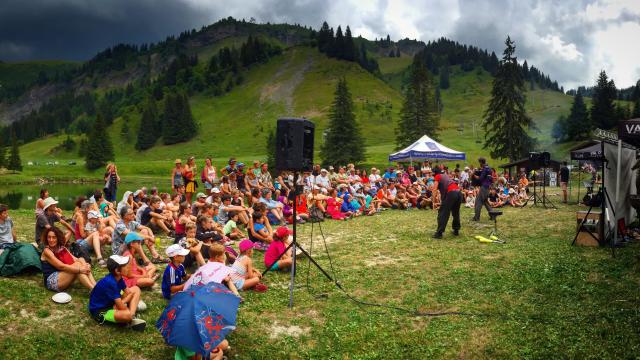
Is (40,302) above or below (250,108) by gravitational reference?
below

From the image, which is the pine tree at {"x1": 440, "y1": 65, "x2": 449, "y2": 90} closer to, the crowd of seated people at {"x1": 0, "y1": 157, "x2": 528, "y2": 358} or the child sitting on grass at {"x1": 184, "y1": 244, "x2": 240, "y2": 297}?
the crowd of seated people at {"x1": 0, "y1": 157, "x2": 528, "y2": 358}

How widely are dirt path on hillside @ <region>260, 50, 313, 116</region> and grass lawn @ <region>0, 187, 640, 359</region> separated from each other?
123906mm

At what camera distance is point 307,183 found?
19578 mm

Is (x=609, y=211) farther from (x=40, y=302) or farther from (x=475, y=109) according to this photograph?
Result: (x=475, y=109)

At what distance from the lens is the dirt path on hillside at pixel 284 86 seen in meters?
142

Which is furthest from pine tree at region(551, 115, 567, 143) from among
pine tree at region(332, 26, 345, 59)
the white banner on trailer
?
pine tree at region(332, 26, 345, 59)

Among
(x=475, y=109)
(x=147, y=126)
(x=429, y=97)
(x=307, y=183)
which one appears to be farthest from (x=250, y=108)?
(x=307, y=183)

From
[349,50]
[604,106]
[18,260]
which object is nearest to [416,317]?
[18,260]

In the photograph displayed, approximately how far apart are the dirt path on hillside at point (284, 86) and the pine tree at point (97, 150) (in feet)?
177

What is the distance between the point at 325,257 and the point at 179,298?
236 inches

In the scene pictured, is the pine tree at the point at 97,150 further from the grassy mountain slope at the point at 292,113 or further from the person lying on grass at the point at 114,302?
the person lying on grass at the point at 114,302

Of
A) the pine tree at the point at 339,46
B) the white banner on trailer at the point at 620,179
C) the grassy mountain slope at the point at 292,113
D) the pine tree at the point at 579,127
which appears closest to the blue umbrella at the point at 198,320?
the white banner on trailer at the point at 620,179

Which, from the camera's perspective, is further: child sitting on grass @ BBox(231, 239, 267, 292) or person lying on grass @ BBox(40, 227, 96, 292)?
child sitting on grass @ BBox(231, 239, 267, 292)

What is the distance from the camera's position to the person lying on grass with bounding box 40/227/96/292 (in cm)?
758
